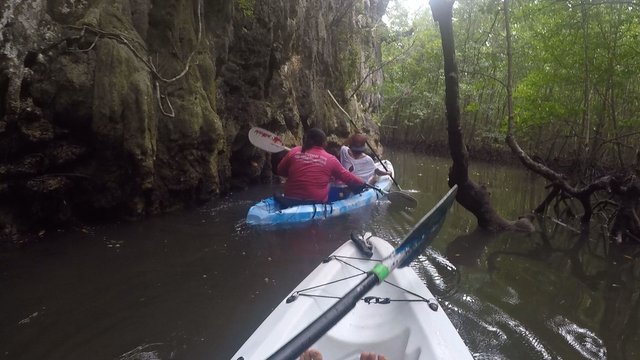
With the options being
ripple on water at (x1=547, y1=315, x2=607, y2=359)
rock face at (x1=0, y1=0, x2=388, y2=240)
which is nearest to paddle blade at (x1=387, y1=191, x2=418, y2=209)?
rock face at (x1=0, y1=0, x2=388, y2=240)

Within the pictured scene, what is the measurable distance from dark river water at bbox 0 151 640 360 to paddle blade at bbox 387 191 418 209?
5.96 feet

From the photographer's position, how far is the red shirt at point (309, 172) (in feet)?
21.4

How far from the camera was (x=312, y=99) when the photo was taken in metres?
14.2

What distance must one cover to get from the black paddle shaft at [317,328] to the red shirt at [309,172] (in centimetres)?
432

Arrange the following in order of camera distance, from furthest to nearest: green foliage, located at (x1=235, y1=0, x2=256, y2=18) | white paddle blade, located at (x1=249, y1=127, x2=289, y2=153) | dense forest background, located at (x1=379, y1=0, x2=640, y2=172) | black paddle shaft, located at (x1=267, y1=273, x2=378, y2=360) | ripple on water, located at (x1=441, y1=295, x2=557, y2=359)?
dense forest background, located at (x1=379, y1=0, x2=640, y2=172)
green foliage, located at (x1=235, y1=0, x2=256, y2=18)
white paddle blade, located at (x1=249, y1=127, x2=289, y2=153)
ripple on water, located at (x1=441, y1=295, x2=557, y2=359)
black paddle shaft, located at (x1=267, y1=273, x2=378, y2=360)

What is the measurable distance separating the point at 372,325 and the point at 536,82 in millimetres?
10980

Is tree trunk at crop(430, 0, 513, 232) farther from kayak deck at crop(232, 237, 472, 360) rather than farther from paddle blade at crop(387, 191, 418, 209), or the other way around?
kayak deck at crop(232, 237, 472, 360)

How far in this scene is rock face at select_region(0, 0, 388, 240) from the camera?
5078 mm

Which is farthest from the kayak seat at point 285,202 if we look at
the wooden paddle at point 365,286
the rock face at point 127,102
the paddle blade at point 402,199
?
the paddle blade at point 402,199

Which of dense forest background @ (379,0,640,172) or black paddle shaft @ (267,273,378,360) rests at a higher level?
dense forest background @ (379,0,640,172)

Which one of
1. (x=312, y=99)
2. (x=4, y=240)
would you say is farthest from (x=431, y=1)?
(x=312, y=99)

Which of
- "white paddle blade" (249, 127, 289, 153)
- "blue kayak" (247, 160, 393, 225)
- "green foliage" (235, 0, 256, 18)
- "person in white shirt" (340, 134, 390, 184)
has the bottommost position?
"blue kayak" (247, 160, 393, 225)

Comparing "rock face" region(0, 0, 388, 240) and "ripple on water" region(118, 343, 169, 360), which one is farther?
"rock face" region(0, 0, 388, 240)

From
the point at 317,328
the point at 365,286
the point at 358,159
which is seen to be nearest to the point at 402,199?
the point at 358,159
